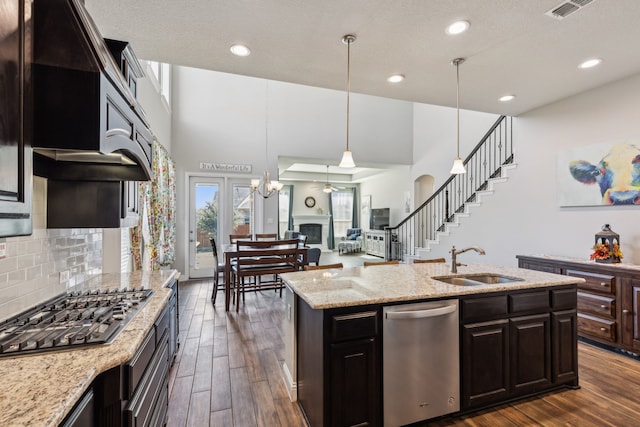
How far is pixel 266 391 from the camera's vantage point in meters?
2.35

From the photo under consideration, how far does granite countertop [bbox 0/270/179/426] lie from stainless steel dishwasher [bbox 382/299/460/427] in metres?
1.32

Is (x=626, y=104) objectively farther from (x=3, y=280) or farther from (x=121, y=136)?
(x=3, y=280)

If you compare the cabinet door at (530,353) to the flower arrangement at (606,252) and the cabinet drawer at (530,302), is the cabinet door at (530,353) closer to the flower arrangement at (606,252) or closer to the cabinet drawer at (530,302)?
the cabinet drawer at (530,302)

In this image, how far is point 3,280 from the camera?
1316mm

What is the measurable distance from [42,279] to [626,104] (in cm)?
532

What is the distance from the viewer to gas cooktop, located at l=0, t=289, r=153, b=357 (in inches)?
42.7

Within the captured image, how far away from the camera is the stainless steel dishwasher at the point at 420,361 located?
6.00 ft

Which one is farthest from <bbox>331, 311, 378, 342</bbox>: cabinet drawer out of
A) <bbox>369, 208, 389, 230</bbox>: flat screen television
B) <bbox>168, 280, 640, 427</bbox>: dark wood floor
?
<bbox>369, 208, 389, 230</bbox>: flat screen television

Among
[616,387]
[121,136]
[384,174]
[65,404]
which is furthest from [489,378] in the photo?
[384,174]

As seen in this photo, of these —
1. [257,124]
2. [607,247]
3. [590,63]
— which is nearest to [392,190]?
[257,124]

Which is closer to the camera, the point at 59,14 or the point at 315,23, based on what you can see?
the point at 59,14

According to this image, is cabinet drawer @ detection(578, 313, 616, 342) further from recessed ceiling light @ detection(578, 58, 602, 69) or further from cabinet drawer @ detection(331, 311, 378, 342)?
cabinet drawer @ detection(331, 311, 378, 342)

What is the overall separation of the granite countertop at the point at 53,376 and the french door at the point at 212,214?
515 cm

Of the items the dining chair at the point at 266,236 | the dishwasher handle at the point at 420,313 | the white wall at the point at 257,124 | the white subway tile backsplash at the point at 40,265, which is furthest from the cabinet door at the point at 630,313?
the white wall at the point at 257,124
